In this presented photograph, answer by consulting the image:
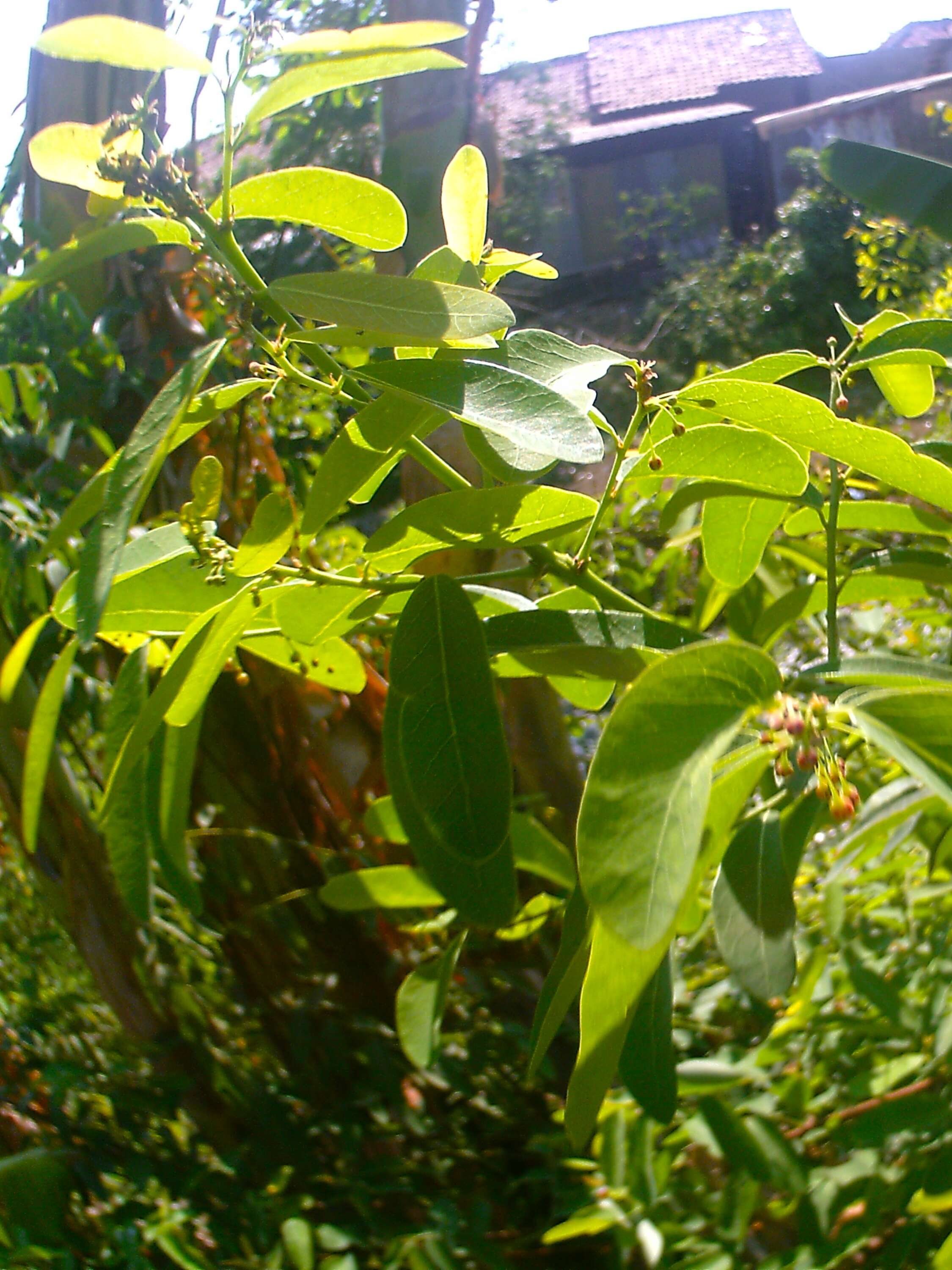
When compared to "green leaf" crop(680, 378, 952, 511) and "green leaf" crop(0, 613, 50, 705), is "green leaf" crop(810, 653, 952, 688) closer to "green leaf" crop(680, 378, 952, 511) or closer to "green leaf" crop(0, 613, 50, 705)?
"green leaf" crop(680, 378, 952, 511)

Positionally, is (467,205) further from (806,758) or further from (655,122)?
(655,122)

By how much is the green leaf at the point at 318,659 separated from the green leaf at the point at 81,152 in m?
0.14

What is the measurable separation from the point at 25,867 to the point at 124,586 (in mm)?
770

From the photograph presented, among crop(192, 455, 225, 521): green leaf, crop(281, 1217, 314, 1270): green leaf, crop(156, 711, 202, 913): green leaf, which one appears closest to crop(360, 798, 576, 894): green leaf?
crop(156, 711, 202, 913): green leaf

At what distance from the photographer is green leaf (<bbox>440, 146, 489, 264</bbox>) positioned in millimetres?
310

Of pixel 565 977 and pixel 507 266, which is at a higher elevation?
pixel 507 266

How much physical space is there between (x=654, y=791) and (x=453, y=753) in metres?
0.08

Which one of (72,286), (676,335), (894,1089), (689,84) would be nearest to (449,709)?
(894,1089)

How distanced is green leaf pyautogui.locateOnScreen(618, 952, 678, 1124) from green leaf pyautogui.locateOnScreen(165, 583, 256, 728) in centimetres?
16

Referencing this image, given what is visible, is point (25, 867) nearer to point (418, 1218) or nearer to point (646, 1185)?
point (418, 1218)

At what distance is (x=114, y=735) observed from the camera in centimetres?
33

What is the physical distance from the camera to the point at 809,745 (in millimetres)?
232

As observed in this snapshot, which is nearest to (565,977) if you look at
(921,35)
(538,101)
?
(921,35)

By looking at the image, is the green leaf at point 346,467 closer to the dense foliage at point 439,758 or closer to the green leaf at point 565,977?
the dense foliage at point 439,758
